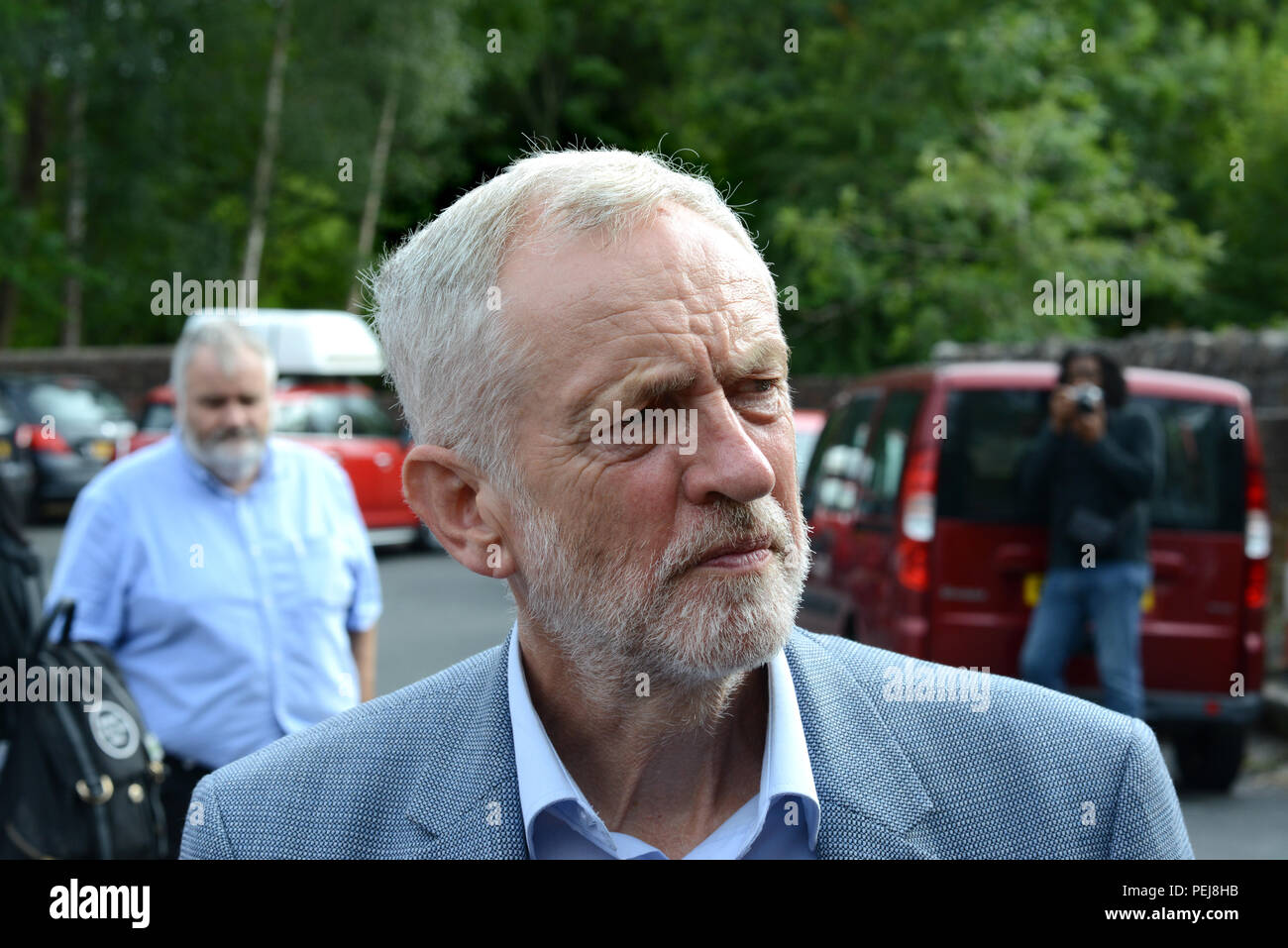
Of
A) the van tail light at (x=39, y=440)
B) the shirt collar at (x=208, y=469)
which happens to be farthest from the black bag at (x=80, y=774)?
the van tail light at (x=39, y=440)

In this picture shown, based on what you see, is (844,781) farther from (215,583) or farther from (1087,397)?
(1087,397)

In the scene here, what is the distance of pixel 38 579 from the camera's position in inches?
186

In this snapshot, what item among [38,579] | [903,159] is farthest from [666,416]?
[903,159]

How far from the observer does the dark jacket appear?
278 inches

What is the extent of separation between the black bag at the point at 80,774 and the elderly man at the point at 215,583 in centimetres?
11

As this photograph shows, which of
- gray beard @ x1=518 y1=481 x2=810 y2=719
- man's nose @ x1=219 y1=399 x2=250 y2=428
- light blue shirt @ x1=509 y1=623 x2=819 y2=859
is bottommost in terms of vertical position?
light blue shirt @ x1=509 y1=623 x2=819 y2=859

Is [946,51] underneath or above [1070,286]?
above

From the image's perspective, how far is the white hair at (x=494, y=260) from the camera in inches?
70.6

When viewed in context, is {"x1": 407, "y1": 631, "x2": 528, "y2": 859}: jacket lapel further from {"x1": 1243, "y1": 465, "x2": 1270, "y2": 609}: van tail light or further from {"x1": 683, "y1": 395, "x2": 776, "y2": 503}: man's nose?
{"x1": 1243, "y1": 465, "x2": 1270, "y2": 609}: van tail light

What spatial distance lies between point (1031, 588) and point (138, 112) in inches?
1093

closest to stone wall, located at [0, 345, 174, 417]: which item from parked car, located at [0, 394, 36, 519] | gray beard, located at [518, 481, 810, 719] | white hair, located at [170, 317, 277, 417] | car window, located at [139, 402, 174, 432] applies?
parked car, located at [0, 394, 36, 519]

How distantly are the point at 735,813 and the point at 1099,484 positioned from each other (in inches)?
220

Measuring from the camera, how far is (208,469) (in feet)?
13.4
